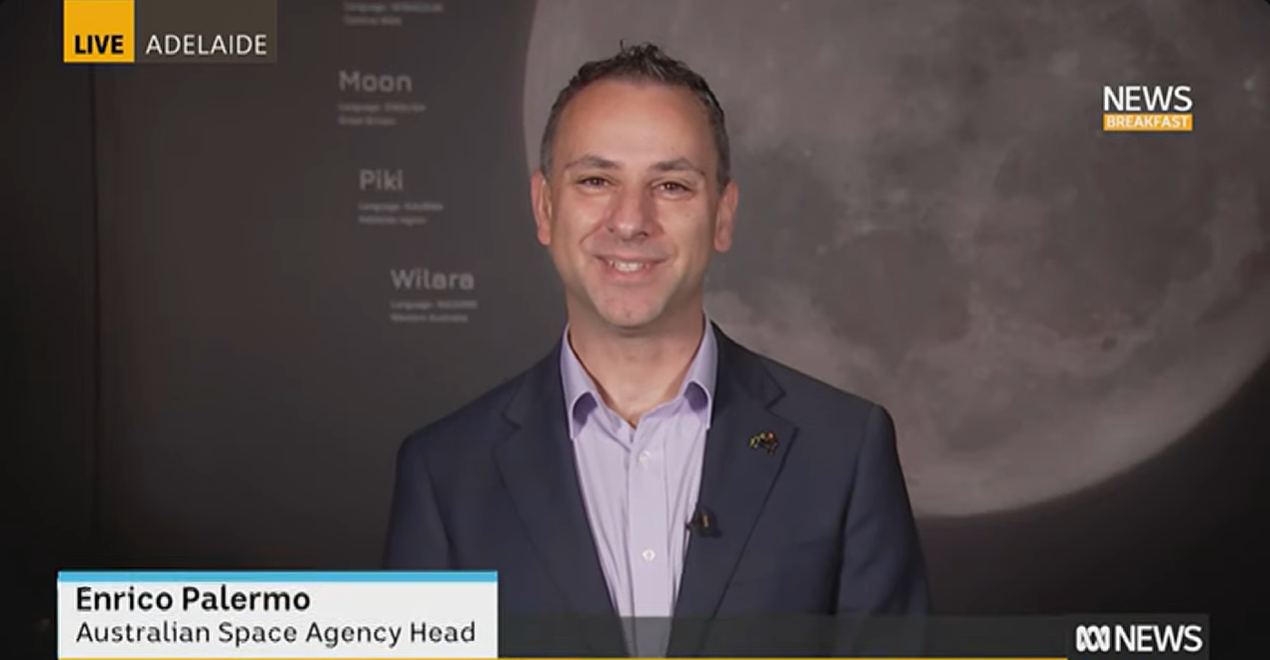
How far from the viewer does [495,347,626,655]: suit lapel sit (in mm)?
1706

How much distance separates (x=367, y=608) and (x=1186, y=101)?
4.47ft

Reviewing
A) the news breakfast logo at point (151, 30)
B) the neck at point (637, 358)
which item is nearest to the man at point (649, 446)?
the neck at point (637, 358)

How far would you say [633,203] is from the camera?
1677mm

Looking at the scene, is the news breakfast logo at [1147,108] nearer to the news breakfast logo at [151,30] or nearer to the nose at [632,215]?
the nose at [632,215]

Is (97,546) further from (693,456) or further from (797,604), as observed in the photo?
(797,604)

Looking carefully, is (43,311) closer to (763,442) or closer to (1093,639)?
(763,442)

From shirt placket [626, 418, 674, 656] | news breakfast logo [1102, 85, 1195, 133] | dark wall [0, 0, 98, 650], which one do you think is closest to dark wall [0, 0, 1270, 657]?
dark wall [0, 0, 98, 650]

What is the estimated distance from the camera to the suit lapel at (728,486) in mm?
1700

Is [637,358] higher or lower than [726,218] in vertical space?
lower

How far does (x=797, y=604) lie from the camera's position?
5.63ft

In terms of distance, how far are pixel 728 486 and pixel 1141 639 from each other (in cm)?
64

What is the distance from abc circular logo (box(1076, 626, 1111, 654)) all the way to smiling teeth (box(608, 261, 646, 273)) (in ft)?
2.67

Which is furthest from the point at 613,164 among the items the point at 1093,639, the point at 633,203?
the point at 1093,639

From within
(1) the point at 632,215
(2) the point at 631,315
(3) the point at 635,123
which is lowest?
(2) the point at 631,315
